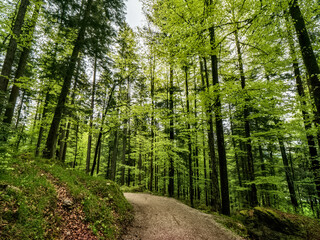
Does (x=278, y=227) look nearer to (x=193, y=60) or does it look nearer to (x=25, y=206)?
(x=25, y=206)

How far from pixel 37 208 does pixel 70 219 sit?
3.36 feet

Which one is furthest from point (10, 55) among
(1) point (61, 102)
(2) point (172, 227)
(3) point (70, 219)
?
(2) point (172, 227)

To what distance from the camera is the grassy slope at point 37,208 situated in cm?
292

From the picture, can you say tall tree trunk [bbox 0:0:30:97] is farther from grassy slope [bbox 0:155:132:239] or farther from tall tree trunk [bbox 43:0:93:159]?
grassy slope [bbox 0:155:132:239]

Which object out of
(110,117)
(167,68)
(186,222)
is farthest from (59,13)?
(186,222)

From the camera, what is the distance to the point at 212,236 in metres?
5.72

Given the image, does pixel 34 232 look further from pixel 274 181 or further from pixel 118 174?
pixel 118 174

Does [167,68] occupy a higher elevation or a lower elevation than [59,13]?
higher

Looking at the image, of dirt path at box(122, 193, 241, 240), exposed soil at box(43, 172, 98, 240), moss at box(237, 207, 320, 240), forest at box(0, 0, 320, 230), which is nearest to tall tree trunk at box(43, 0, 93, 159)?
forest at box(0, 0, 320, 230)

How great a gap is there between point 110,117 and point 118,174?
24.0m

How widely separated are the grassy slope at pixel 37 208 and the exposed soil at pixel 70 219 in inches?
5.7

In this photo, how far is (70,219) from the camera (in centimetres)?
415

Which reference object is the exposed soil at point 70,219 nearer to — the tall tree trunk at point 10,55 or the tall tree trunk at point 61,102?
the tall tree trunk at point 61,102

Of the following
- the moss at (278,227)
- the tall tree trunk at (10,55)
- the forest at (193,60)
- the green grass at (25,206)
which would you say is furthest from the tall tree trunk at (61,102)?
the moss at (278,227)
